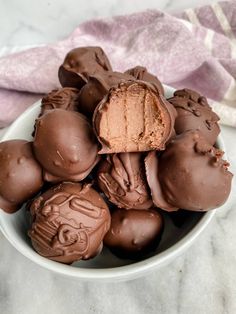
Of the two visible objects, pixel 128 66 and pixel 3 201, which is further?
pixel 128 66

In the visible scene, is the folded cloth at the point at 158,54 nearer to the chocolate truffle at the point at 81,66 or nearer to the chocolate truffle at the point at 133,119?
the chocolate truffle at the point at 81,66

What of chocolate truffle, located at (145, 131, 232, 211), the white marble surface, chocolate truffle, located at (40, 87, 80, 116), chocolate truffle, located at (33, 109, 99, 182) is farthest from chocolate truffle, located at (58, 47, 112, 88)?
the white marble surface

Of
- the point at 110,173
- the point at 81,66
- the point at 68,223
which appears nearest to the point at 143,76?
the point at 81,66

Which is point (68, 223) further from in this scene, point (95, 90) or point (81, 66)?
point (81, 66)

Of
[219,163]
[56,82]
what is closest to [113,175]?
[219,163]

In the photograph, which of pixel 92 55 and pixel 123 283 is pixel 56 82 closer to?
pixel 92 55

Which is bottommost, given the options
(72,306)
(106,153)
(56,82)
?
(72,306)
